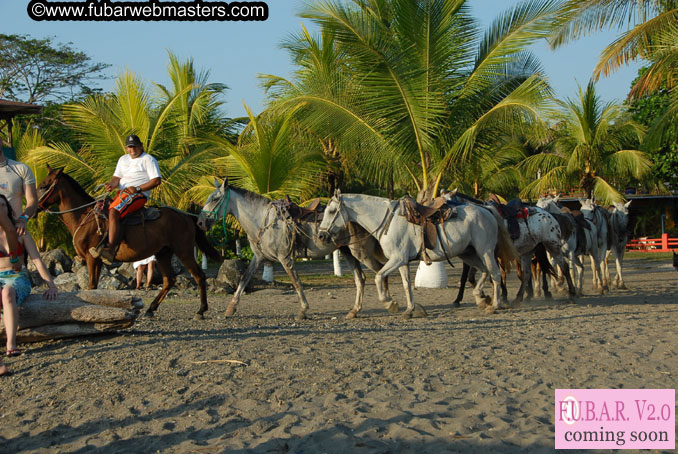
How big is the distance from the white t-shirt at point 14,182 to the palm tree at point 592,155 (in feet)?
71.3

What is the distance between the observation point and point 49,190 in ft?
31.6

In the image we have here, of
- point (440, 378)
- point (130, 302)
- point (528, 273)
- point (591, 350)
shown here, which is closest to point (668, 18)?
point (528, 273)

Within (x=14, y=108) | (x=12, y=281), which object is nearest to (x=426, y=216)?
(x=12, y=281)

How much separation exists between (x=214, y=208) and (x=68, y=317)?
3.83 metres

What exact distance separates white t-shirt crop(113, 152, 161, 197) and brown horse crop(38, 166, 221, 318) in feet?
2.16

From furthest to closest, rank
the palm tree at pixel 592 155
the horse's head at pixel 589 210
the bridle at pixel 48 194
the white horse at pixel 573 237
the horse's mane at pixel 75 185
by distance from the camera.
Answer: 1. the palm tree at pixel 592 155
2. the horse's head at pixel 589 210
3. the white horse at pixel 573 237
4. the horse's mane at pixel 75 185
5. the bridle at pixel 48 194

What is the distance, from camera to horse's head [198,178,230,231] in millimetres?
10320

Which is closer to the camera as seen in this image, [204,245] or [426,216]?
[426,216]

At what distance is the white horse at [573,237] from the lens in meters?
13.0

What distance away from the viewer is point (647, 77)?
14.1 m

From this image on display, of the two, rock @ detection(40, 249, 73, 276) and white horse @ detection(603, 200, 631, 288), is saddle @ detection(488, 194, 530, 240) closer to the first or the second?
white horse @ detection(603, 200, 631, 288)

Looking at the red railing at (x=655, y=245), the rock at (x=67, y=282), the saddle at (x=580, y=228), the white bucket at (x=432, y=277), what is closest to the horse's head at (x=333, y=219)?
the saddle at (x=580, y=228)

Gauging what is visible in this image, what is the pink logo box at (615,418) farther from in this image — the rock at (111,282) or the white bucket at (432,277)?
the rock at (111,282)

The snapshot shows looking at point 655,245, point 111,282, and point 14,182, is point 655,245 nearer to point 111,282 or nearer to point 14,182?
point 111,282
